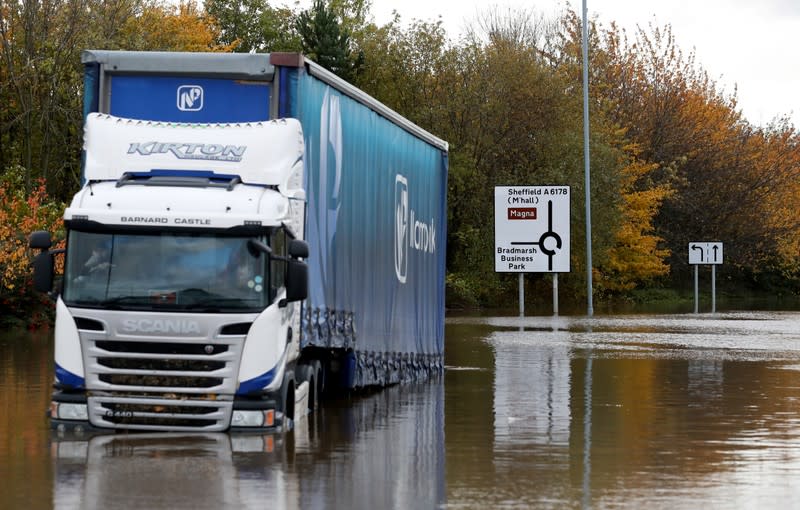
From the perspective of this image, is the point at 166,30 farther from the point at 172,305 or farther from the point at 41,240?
the point at 172,305

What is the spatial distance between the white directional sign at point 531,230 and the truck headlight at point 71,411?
35.0 m

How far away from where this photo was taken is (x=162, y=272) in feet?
47.2

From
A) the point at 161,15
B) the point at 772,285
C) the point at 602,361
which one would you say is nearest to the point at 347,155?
the point at 602,361

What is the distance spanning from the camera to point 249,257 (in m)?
14.5

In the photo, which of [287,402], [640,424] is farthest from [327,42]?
[287,402]

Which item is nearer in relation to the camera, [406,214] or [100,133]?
[100,133]

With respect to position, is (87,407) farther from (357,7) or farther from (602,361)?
(357,7)

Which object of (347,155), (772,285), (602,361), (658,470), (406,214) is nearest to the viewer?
(658,470)

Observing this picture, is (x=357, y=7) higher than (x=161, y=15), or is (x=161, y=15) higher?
(x=357, y=7)

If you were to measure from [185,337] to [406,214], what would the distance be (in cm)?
847

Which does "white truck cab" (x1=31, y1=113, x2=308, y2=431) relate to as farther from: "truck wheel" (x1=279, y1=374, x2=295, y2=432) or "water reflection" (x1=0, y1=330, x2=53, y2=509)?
"water reflection" (x1=0, y1=330, x2=53, y2=509)

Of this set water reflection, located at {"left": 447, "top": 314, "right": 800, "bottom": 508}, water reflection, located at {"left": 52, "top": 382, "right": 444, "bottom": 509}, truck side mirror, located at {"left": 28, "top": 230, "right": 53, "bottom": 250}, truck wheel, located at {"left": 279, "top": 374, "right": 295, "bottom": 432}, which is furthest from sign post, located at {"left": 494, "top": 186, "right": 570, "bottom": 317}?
truck side mirror, located at {"left": 28, "top": 230, "right": 53, "bottom": 250}

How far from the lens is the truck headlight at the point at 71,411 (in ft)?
46.9

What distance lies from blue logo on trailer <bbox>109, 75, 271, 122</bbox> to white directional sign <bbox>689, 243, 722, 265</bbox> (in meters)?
49.2
